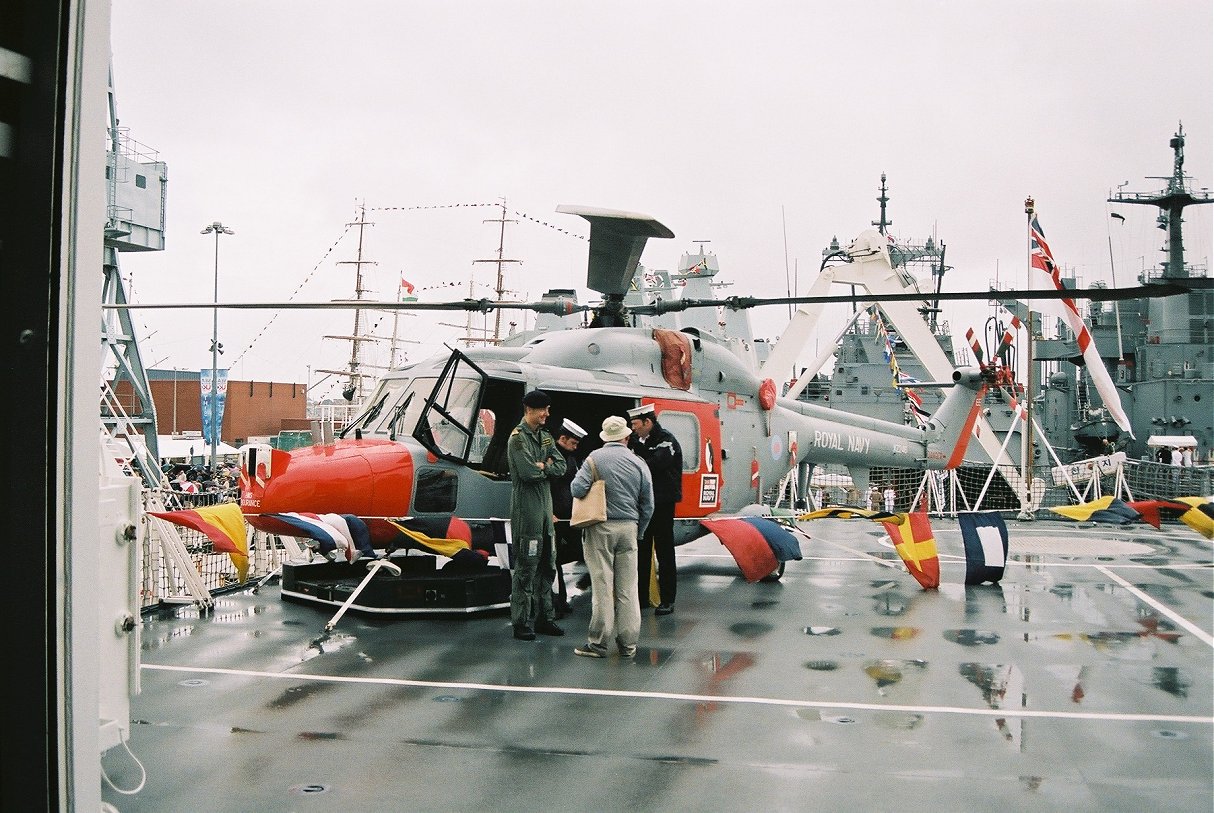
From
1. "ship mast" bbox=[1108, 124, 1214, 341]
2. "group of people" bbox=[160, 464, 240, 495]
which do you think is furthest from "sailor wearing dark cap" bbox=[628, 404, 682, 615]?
"ship mast" bbox=[1108, 124, 1214, 341]

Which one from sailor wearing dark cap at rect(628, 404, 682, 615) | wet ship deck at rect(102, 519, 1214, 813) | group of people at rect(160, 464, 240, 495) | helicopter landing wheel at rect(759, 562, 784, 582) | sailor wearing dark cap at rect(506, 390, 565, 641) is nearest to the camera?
wet ship deck at rect(102, 519, 1214, 813)

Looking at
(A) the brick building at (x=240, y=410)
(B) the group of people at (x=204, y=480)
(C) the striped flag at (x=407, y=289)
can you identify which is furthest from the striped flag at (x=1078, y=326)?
(A) the brick building at (x=240, y=410)

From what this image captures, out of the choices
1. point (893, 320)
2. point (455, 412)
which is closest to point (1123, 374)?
point (893, 320)

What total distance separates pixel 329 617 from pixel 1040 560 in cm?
824

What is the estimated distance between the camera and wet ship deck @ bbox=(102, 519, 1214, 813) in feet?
13.3

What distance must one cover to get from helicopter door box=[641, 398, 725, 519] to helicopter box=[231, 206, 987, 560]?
1cm

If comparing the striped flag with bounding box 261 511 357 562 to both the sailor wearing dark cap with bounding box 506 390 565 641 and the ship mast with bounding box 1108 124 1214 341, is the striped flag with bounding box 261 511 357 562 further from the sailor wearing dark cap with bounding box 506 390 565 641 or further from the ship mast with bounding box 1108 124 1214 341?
the ship mast with bounding box 1108 124 1214 341

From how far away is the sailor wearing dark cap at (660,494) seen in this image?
802cm

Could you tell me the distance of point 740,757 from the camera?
4.49 m

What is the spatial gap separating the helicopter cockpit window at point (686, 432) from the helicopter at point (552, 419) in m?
0.01

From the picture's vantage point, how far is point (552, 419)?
29.4 feet

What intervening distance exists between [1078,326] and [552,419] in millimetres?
10114

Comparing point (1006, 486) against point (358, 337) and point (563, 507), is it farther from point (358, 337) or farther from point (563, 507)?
point (358, 337)

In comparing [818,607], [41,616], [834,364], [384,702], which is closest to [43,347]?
[41,616]
